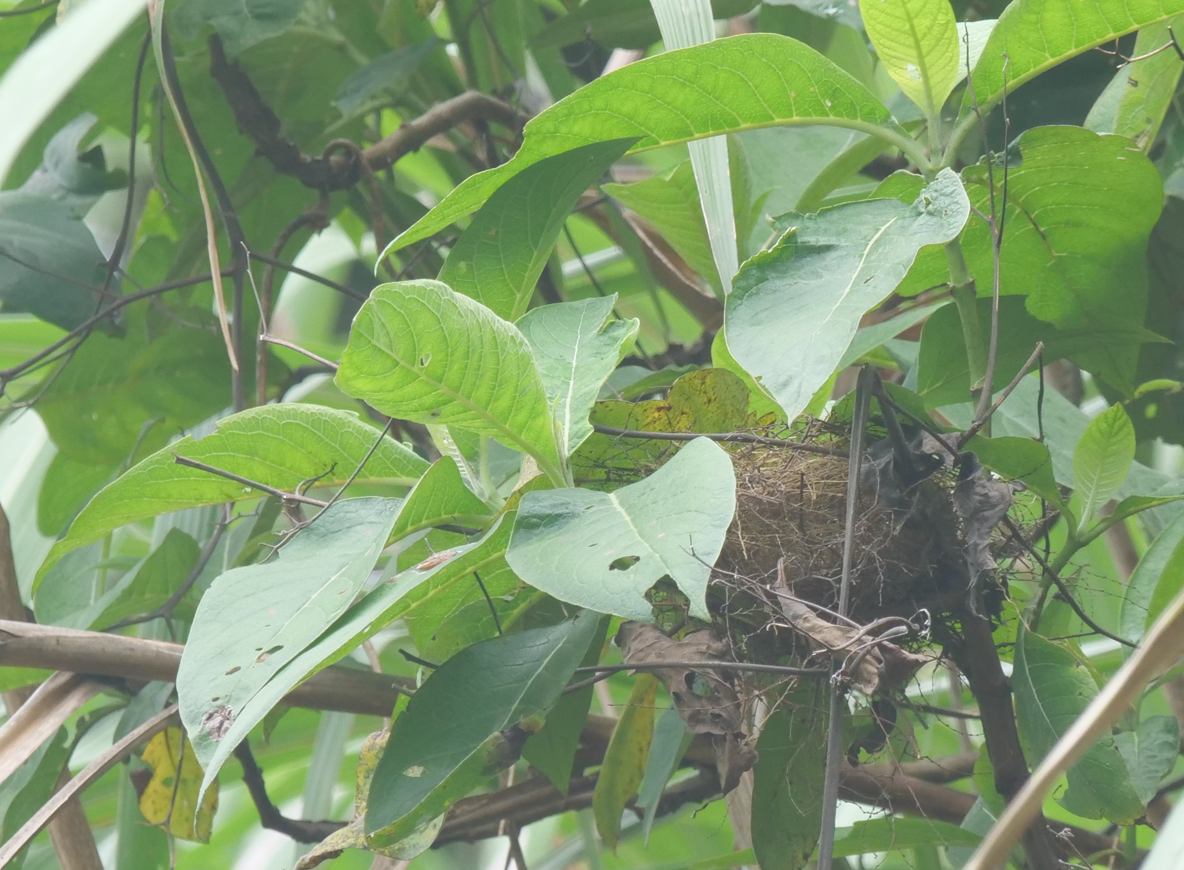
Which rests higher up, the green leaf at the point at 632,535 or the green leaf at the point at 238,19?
the green leaf at the point at 238,19

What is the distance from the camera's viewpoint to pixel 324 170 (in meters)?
0.81

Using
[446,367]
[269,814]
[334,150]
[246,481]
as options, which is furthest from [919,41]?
[269,814]

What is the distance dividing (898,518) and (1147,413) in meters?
0.45

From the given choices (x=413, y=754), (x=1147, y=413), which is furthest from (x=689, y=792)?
(x=1147, y=413)

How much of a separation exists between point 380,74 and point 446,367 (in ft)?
1.61

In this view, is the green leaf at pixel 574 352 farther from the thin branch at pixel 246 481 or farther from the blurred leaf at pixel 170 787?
the blurred leaf at pixel 170 787

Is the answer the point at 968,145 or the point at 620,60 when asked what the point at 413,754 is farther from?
the point at 620,60

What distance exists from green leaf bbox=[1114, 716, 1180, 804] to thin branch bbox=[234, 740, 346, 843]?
47 cm

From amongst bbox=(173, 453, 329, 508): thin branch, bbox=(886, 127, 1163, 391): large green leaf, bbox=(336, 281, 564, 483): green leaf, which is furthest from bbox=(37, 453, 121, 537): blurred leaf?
bbox=(886, 127, 1163, 391): large green leaf

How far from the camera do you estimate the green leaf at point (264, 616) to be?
36 cm

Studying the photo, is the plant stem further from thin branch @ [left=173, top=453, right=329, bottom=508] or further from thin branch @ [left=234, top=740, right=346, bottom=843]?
thin branch @ [left=234, top=740, right=346, bottom=843]

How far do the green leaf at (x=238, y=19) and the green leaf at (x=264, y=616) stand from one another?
0.47m

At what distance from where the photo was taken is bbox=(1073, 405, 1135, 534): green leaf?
0.52 m

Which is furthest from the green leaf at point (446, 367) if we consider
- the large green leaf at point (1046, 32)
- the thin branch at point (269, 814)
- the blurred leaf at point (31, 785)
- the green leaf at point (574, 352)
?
the blurred leaf at point (31, 785)
